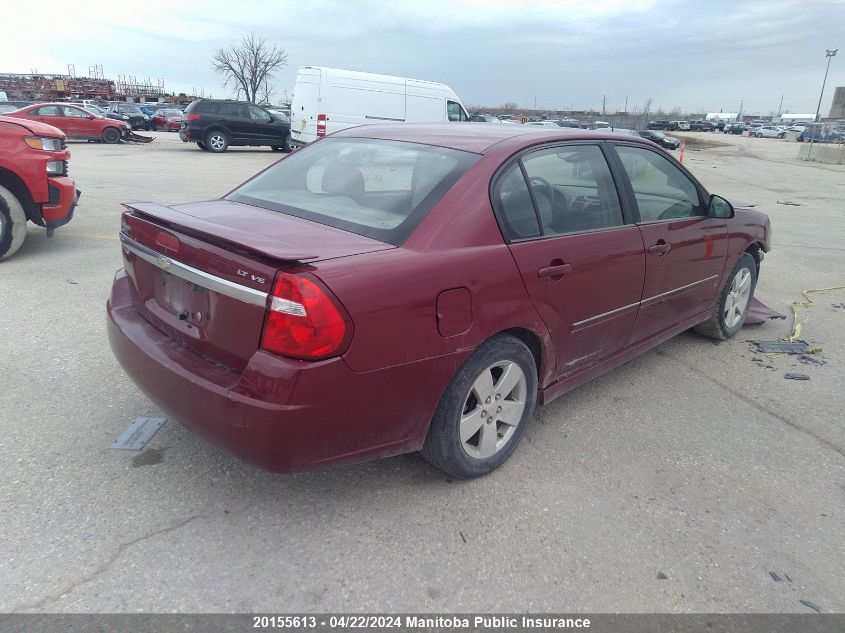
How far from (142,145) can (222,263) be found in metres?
25.8

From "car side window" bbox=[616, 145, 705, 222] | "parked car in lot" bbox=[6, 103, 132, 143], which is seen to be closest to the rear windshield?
"car side window" bbox=[616, 145, 705, 222]

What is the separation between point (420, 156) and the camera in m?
3.13

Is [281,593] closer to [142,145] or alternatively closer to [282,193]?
[282,193]

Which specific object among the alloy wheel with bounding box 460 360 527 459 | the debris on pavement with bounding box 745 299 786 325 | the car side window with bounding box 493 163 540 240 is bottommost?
the debris on pavement with bounding box 745 299 786 325

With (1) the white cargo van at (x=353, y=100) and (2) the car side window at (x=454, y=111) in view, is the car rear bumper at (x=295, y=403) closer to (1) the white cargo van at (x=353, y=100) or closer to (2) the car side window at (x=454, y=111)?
(1) the white cargo van at (x=353, y=100)

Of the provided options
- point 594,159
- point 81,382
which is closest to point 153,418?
point 81,382

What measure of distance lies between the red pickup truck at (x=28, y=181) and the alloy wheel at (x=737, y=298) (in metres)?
6.29

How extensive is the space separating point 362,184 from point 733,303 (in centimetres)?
328

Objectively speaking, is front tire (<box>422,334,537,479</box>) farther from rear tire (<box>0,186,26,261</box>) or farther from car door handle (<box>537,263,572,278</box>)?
rear tire (<box>0,186,26,261</box>)

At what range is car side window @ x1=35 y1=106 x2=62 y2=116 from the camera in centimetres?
2254

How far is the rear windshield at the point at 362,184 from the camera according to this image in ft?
9.07

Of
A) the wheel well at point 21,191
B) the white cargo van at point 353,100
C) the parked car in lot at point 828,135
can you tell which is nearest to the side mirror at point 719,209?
the wheel well at point 21,191

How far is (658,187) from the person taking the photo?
13.2ft

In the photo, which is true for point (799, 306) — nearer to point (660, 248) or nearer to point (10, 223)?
point (660, 248)
